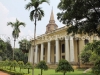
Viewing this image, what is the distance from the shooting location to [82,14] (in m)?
13.6

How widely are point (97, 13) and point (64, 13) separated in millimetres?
3032

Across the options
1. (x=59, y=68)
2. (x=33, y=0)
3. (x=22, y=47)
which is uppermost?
(x=33, y=0)

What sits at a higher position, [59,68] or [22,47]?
[22,47]

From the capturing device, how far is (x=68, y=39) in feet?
116

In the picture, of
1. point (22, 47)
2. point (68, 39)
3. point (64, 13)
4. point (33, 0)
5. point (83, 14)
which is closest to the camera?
point (83, 14)

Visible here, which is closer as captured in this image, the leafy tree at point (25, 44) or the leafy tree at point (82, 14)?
the leafy tree at point (82, 14)

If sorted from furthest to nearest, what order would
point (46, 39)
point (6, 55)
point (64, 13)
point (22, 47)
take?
point (6, 55)
point (22, 47)
point (46, 39)
point (64, 13)

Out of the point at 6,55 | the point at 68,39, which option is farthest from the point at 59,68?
the point at 6,55

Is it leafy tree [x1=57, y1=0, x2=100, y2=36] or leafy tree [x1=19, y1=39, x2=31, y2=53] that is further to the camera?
leafy tree [x1=19, y1=39, x2=31, y2=53]

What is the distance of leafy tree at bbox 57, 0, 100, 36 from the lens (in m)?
13.3

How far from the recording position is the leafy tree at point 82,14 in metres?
13.3

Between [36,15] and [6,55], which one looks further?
[6,55]

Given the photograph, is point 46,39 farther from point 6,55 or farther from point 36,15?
point 6,55

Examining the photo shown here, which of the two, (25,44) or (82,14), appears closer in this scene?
(82,14)
